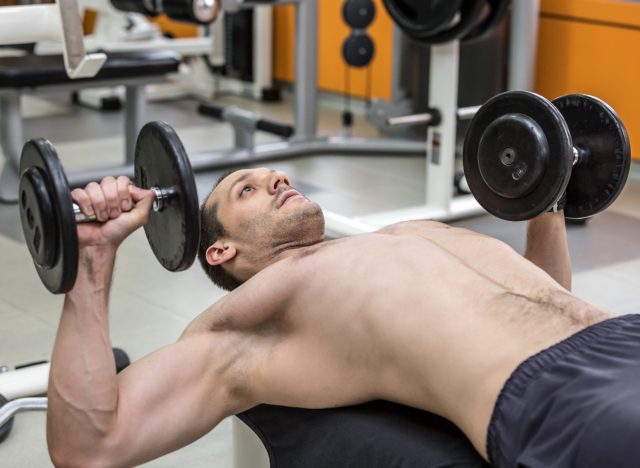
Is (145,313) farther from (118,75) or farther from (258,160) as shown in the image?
(258,160)

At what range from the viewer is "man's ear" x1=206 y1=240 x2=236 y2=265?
211 centimetres

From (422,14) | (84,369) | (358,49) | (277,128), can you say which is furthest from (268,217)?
(358,49)

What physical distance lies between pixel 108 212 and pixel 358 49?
11.3 ft

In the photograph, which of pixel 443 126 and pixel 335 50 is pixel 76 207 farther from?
pixel 335 50

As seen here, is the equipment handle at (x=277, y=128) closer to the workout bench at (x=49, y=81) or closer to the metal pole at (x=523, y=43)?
the workout bench at (x=49, y=81)

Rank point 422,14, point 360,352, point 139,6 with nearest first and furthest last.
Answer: point 360,352 < point 422,14 < point 139,6

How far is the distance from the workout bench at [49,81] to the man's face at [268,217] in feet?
8.21

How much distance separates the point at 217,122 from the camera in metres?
6.14

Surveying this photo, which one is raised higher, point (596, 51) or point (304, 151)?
point (596, 51)

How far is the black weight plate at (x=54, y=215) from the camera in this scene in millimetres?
1626

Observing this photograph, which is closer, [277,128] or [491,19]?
[491,19]

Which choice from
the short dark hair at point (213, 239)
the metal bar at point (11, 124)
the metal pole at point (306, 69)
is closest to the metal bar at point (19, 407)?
the short dark hair at point (213, 239)

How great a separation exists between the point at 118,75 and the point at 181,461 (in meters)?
2.57

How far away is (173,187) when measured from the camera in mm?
1826
